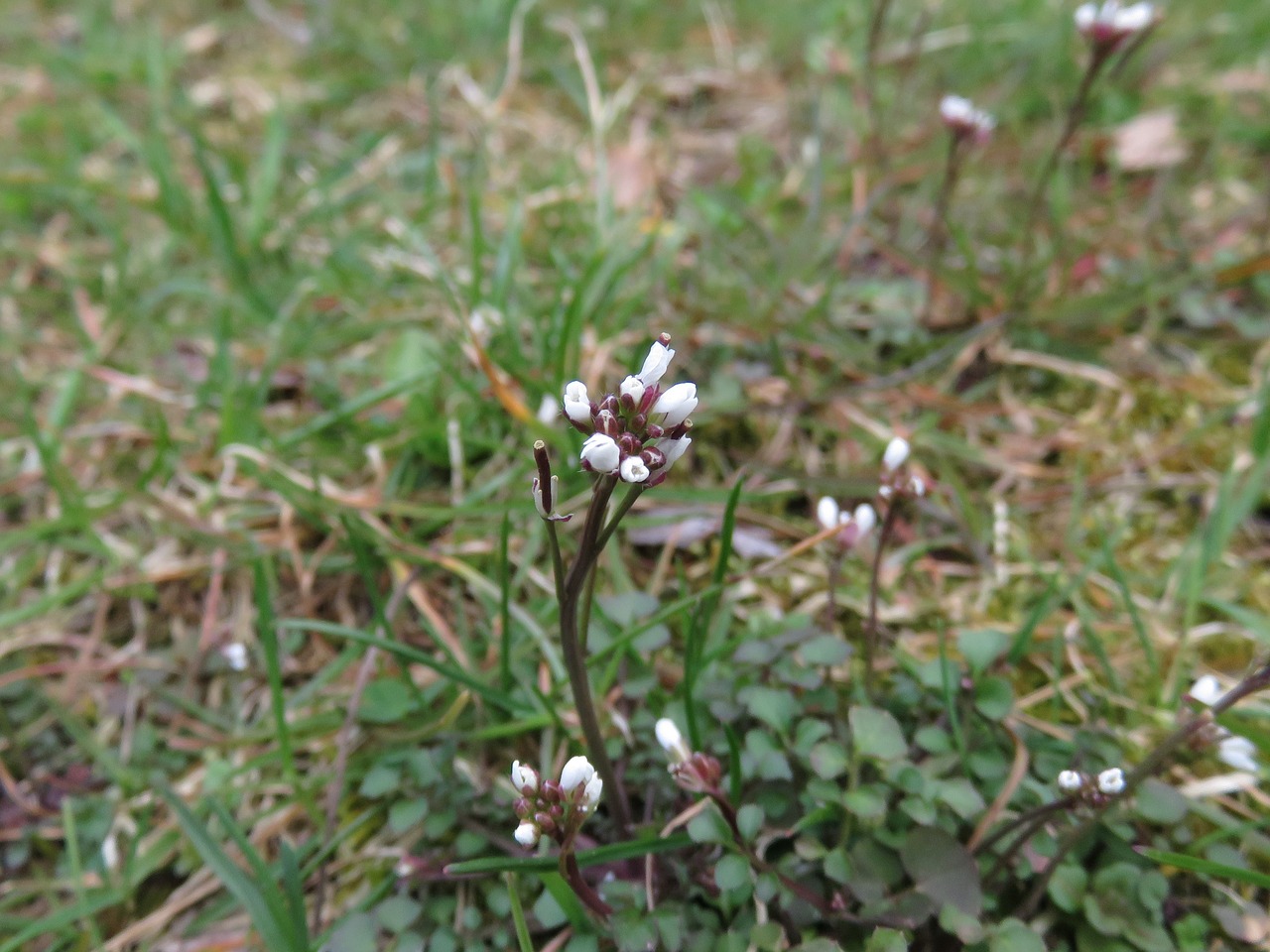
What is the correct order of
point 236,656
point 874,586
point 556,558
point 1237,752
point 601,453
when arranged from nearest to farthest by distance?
point 601,453, point 556,558, point 1237,752, point 874,586, point 236,656

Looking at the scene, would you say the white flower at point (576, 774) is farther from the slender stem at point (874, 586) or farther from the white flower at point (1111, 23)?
the white flower at point (1111, 23)

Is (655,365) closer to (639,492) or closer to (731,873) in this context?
(639,492)

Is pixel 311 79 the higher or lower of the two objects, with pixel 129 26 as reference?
lower

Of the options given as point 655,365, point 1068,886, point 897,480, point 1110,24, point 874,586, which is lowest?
point 1068,886

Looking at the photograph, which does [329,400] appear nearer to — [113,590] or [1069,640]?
[113,590]

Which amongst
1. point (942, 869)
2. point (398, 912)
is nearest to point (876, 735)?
point (942, 869)

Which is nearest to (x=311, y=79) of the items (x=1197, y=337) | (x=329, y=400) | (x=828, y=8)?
(x=329, y=400)
